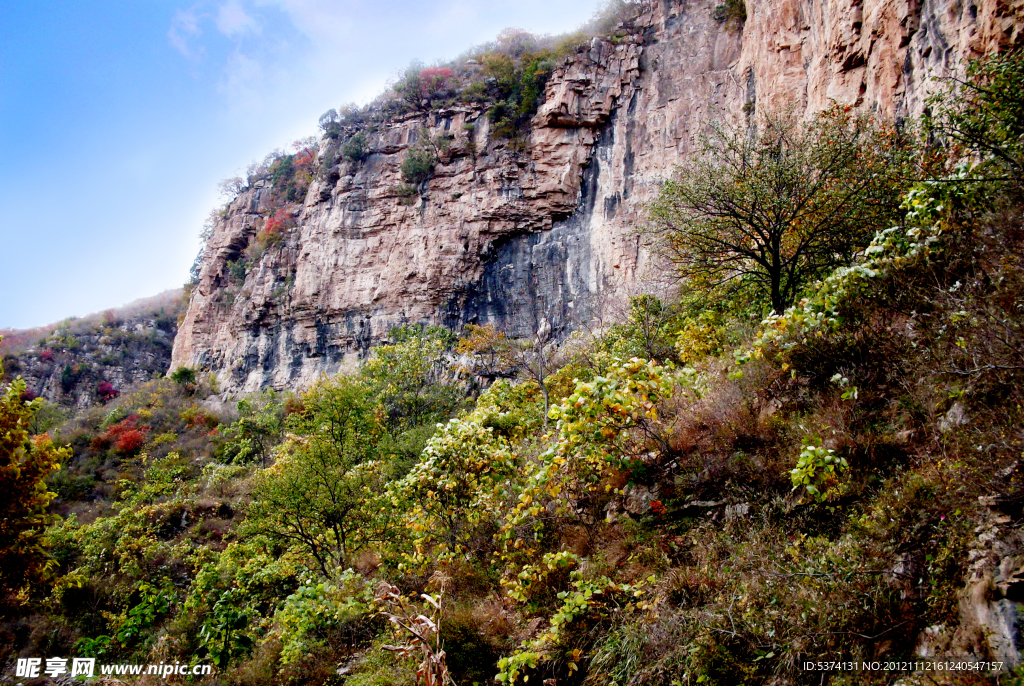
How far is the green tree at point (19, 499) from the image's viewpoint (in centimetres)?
527

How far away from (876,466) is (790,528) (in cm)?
75

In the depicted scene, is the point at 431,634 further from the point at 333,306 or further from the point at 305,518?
the point at 333,306

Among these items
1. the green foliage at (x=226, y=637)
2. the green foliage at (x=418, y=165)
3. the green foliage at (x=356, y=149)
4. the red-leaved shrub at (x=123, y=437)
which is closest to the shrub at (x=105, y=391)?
the red-leaved shrub at (x=123, y=437)

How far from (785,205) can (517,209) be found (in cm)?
2076

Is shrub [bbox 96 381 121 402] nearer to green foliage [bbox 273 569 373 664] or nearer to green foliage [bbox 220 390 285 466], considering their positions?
green foliage [bbox 220 390 285 466]

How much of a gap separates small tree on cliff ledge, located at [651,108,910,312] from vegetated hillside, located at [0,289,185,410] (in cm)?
4603

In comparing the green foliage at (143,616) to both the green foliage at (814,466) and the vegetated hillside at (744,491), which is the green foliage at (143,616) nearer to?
the vegetated hillside at (744,491)

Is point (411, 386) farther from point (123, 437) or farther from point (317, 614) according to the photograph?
point (123, 437)

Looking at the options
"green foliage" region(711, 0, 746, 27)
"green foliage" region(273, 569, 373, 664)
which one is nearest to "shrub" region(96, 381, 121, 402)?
"green foliage" region(273, 569, 373, 664)

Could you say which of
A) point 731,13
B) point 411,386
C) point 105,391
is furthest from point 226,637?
point 105,391

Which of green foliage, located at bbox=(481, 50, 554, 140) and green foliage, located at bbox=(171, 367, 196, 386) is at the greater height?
green foliage, located at bbox=(481, 50, 554, 140)

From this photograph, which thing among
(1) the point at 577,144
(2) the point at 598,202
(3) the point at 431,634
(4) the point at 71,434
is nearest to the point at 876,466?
(3) the point at 431,634

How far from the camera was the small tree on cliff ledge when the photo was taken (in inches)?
265

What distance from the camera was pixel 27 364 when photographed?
3797 centimetres
